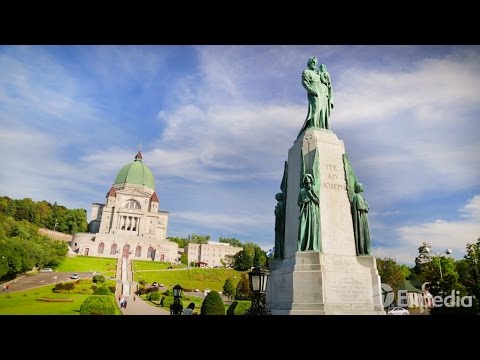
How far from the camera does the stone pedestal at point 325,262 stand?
9.20m

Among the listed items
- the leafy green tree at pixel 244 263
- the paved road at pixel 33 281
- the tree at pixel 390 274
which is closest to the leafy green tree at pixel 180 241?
the leafy green tree at pixel 244 263

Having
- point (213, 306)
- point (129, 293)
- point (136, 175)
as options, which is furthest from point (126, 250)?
point (213, 306)

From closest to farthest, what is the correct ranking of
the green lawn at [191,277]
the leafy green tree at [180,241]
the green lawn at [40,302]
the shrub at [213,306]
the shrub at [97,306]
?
the shrub at [213,306] → the shrub at [97,306] → the green lawn at [40,302] → the green lawn at [191,277] → the leafy green tree at [180,241]

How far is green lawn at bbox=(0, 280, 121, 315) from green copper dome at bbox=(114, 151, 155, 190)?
7625 cm

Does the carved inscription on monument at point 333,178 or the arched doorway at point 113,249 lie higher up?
the arched doorway at point 113,249

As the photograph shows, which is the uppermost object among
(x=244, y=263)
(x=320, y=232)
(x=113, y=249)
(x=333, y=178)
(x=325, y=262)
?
(x=113, y=249)

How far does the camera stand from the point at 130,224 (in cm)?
11188

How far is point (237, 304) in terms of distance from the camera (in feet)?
59.1

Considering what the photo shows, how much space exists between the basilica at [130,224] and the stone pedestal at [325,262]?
96.7 m

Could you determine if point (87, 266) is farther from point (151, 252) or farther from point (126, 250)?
point (151, 252)

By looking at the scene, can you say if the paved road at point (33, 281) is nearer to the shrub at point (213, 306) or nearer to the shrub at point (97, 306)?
the shrub at point (97, 306)

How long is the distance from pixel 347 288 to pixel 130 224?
110m
